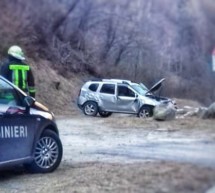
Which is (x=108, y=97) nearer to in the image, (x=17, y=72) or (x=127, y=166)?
(x=17, y=72)

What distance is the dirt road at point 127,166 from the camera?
4.96 m

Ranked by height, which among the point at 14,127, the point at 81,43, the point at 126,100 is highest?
the point at 81,43

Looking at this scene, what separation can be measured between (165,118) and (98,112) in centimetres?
690

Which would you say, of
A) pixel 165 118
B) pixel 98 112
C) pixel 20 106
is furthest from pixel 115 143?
pixel 98 112

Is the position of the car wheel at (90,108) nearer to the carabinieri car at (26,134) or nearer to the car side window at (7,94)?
the carabinieri car at (26,134)

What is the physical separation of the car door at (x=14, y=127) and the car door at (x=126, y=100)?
16.1 meters

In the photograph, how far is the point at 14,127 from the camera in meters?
8.05

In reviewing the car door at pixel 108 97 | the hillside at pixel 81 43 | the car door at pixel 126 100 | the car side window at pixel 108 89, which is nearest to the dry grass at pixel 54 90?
the hillside at pixel 81 43

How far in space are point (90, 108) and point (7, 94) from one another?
16887 mm

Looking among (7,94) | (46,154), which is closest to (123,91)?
(46,154)

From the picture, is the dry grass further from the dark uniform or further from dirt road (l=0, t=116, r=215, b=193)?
the dark uniform

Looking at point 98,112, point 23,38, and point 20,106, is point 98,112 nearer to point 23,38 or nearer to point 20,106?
point 23,38

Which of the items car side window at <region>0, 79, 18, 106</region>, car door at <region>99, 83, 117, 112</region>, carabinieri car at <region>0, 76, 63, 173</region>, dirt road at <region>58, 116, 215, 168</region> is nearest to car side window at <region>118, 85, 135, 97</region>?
car door at <region>99, 83, 117, 112</region>

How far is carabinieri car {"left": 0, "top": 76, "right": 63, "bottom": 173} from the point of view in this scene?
7.92 meters
